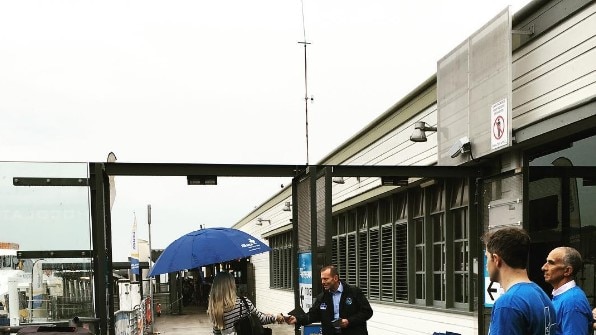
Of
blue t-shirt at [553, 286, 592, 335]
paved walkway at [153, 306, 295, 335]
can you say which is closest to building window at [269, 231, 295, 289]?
paved walkway at [153, 306, 295, 335]

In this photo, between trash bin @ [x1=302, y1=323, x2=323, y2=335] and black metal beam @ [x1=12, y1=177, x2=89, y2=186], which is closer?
black metal beam @ [x1=12, y1=177, x2=89, y2=186]

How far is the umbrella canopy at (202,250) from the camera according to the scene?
21.7ft

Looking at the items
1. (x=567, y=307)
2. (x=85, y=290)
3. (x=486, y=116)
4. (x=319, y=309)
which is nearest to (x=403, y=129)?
(x=486, y=116)

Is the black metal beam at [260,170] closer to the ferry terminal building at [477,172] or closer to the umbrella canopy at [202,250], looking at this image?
the ferry terminal building at [477,172]

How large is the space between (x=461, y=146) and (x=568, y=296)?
178 inches

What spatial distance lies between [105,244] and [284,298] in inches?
678

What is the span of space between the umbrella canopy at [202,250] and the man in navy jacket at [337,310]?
2.97ft

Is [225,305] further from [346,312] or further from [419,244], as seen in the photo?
[419,244]

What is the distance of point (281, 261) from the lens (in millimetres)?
26172

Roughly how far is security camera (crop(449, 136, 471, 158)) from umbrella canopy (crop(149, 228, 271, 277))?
3.11 meters

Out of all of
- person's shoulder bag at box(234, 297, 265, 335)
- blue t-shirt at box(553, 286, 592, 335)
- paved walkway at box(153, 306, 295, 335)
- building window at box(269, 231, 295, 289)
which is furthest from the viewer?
building window at box(269, 231, 295, 289)

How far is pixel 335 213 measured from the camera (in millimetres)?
17500

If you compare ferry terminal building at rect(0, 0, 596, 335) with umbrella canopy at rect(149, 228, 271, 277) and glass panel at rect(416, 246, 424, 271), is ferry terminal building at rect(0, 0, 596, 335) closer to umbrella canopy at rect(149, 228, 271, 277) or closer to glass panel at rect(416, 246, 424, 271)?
glass panel at rect(416, 246, 424, 271)

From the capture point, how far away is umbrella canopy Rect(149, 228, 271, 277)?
663 centimetres
